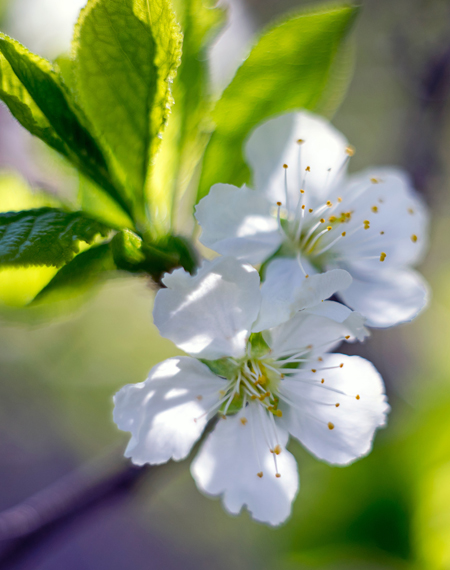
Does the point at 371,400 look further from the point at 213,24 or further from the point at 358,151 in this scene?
the point at 358,151

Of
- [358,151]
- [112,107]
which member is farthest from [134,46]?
[358,151]

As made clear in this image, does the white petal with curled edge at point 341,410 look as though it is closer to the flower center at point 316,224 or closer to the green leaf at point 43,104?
the flower center at point 316,224

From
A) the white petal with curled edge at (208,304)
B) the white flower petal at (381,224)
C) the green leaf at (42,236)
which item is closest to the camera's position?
the green leaf at (42,236)

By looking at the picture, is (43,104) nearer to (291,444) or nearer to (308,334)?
(308,334)

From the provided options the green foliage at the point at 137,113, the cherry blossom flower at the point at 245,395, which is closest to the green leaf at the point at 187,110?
the green foliage at the point at 137,113

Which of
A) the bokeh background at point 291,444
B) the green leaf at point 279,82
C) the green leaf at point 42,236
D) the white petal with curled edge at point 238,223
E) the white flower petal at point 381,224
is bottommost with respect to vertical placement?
the bokeh background at point 291,444
